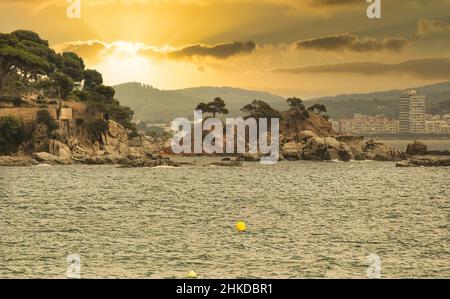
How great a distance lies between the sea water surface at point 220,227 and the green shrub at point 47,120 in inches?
1475

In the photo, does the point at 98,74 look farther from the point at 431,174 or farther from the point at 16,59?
the point at 431,174

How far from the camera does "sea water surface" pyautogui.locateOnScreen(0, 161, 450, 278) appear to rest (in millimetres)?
27453

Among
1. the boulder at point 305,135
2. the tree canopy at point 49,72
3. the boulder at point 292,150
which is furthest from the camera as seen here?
the boulder at point 305,135

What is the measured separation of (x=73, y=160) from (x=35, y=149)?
23.8 feet

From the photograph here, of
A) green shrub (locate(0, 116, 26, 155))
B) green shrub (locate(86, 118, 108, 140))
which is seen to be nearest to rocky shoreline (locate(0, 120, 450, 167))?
green shrub (locate(86, 118, 108, 140))

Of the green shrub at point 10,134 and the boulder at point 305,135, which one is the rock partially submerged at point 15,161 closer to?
the green shrub at point 10,134

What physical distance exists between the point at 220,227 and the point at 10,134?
81.6 metres

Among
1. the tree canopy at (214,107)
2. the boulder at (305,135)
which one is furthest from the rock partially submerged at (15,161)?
the tree canopy at (214,107)

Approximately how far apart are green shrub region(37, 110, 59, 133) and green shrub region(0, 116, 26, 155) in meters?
3.86

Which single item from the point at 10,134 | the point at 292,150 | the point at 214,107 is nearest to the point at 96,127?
the point at 10,134

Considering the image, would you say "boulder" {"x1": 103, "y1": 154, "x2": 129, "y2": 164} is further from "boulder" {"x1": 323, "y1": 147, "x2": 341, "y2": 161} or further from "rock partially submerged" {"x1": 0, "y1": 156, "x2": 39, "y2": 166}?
"boulder" {"x1": 323, "y1": 147, "x2": 341, "y2": 161}

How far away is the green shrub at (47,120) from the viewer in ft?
388
